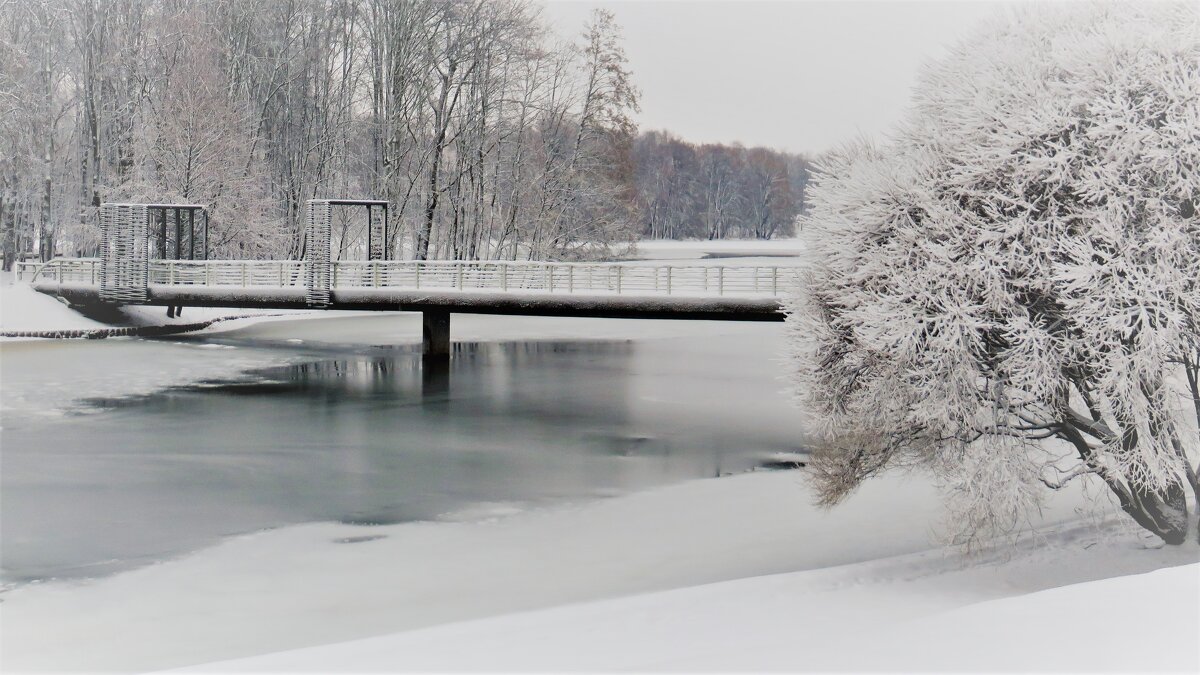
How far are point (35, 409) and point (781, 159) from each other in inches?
2513

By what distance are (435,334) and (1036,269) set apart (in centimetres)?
2900

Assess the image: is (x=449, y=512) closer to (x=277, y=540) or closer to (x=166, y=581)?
(x=277, y=540)

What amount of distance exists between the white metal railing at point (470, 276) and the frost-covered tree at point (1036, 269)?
11933 millimetres

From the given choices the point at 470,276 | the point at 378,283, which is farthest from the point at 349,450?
the point at 378,283

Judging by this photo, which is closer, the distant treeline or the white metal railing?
the white metal railing

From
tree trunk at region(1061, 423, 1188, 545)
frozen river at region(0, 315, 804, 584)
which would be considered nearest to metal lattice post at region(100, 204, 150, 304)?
frozen river at region(0, 315, 804, 584)

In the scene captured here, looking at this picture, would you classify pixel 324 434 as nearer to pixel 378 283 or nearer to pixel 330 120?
pixel 378 283

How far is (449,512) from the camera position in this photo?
741 inches

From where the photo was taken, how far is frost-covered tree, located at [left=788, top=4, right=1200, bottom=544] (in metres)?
14.2

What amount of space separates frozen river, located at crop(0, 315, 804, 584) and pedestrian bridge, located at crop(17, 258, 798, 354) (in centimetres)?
216

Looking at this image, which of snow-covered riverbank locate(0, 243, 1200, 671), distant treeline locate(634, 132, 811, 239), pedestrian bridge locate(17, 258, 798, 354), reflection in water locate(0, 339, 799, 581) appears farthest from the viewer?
distant treeline locate(634, 132, 811, 239)

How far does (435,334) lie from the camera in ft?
136

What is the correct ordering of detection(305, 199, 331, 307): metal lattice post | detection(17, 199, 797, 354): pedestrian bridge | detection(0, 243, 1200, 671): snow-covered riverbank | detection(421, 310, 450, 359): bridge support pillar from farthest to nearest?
1. detection(421, 310, 450, 359): bridge support pillar
2. detection(305, 199, 331, 307): metal lattice post
3. detection(17, 199, 797, 354): pedestrian bridge
4. detection(0, 243, 1200, 671): snow-covered riverbank

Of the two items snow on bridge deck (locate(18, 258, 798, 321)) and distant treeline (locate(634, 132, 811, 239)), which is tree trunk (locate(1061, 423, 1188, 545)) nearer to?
snow on bridge deck (locate(18, 258, 798, 321))
